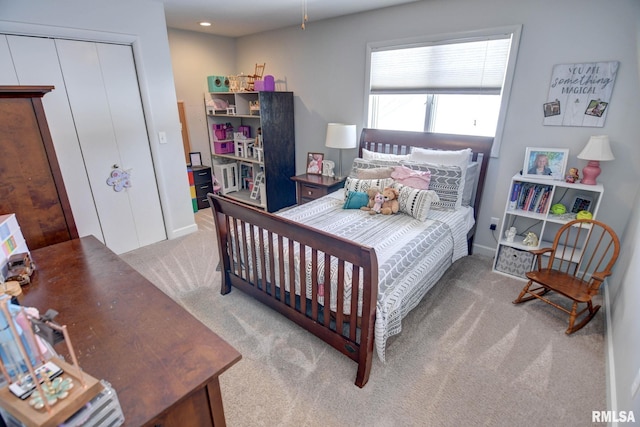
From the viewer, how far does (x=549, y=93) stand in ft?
8.45

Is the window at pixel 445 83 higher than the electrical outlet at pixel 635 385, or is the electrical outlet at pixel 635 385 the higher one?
the window at pixel 445 83

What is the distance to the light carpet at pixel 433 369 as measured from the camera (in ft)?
5.34

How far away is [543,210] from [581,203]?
0.93 feet

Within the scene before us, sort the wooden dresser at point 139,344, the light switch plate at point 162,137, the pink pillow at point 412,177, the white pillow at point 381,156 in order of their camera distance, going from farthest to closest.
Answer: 1. the light switch plate at point 162,137
2. the white pillow at point 381,156
3. the pink pillow at point 412,177
4. the wooden dresser at point 139,344

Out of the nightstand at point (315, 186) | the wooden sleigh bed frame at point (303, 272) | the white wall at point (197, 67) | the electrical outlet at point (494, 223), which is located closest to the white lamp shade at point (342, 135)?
the nightstand at point (315, 186)

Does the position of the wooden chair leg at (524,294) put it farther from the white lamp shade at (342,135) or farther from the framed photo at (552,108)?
the white lamp shade at (342,135)

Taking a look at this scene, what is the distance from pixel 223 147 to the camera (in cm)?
494

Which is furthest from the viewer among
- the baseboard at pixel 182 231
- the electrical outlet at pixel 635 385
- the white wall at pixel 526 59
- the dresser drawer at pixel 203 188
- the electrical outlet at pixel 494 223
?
the dresser drawer at pixel 203 188

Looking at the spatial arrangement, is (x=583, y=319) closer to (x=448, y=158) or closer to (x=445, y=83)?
(x=448, y=158)

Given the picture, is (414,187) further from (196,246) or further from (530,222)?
(196,246)

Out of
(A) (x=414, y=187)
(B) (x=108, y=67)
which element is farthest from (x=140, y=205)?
(A) (x=414, y=187)

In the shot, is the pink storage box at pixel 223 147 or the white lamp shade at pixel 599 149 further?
the pink storage box at pixel 223 147

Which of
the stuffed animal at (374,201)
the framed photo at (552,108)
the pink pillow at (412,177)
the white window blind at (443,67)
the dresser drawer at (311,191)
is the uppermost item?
the white window blind at (443,67)

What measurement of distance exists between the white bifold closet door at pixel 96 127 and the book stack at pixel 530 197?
3.61 metres
